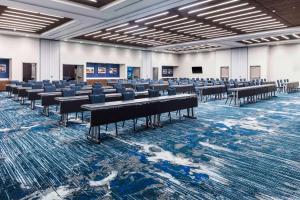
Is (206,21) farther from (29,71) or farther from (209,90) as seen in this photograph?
(29,71)

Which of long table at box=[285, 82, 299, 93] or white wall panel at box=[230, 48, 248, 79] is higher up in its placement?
white wall panel at box=[230, 48, 248, 79]

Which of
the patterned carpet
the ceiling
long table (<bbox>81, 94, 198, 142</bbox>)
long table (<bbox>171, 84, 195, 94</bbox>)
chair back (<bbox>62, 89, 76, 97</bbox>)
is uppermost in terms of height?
the ceiling

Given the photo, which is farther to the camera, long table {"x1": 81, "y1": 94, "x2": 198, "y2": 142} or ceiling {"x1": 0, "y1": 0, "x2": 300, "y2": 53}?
ceiling {"x1": 0, "y1": 0, "x2": 300, "y2": 53}

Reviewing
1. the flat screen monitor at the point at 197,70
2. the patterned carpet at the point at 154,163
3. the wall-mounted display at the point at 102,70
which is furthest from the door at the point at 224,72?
the patterned carpet at the point at 154,163

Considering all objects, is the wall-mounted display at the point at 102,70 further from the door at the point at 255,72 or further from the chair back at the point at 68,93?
the chair back at the point at 68,93

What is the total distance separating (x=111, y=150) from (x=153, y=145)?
2.82ft

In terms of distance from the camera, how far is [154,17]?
441 inches

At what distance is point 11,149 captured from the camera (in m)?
4.45

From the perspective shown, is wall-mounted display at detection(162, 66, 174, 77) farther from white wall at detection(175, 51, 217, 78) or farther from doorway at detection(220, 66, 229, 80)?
doorway at detection(220, 66, 229, 80)

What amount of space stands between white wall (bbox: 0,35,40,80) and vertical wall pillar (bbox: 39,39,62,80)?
0.35 metres

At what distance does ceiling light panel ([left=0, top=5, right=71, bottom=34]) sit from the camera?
10.6m

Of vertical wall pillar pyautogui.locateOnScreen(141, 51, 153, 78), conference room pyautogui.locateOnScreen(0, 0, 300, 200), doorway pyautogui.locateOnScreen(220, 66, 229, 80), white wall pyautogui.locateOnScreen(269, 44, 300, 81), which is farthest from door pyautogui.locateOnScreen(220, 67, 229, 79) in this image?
conference room pyautogui.locateOnScreen(0, 0, 300, 200)

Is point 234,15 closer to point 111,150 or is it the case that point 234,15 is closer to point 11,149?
point 111,150

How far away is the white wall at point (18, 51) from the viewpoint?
1598 cm
